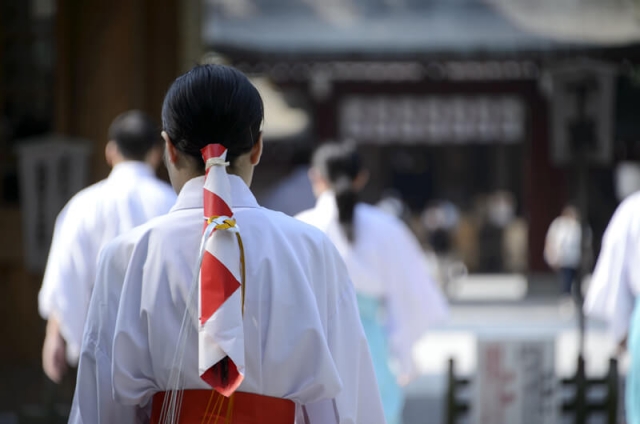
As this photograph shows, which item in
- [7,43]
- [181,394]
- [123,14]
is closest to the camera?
[181,394]

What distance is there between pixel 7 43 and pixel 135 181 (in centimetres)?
358

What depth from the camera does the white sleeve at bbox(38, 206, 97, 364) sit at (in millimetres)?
4883

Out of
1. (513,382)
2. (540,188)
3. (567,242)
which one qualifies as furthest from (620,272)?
(540,188)

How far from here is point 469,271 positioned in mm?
22453

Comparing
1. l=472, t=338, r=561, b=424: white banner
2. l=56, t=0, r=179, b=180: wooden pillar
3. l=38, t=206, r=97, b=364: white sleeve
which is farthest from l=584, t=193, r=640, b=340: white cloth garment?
l=56, t=0, r=179, b=180: wooden pillar

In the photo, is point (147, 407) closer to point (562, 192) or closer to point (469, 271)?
point (562, 192)

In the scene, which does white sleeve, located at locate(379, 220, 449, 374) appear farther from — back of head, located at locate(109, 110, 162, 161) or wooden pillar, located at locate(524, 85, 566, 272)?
wooden pillar, located at locate(524, 85, 566, 272)

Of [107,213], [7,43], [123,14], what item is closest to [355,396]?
[107,213]

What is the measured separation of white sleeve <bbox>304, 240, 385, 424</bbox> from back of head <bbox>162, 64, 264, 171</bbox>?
332 mm

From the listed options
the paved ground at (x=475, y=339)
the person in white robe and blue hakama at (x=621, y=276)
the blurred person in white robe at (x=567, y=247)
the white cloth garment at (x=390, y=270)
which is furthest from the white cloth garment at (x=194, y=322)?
the blurred person in white robe at (x=567, y=247)

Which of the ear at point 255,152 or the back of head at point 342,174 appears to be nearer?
the ear at point 255,152

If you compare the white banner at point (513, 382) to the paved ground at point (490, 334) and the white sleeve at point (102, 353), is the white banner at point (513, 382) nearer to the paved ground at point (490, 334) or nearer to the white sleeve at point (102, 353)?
the paved ground at point (490, 334)

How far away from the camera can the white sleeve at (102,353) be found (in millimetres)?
2254

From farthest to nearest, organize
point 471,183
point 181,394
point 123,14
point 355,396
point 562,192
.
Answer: point 471,183 → point 562,192 → point 123,14 → point 355,396 → point 181,394
